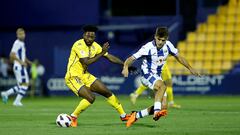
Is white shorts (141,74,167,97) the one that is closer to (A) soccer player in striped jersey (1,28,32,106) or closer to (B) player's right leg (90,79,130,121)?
(B) player's right leg (90,79,130,121)

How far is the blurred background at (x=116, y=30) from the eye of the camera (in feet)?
111

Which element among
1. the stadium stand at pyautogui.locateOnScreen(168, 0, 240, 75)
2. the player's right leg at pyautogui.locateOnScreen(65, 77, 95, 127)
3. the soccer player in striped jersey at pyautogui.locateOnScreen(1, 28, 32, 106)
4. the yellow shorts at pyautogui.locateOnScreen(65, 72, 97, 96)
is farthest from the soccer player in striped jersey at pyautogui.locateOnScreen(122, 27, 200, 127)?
the stadium stand at pyautogui.locateOnScreen(168, 0, 240, 75)

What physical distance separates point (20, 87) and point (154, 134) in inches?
423

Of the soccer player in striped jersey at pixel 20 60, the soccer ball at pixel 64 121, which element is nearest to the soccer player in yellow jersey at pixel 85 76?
the soccer ball at pixel 64 121

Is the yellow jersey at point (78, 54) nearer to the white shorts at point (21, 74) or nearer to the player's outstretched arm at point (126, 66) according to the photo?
the player's outstretched arm at point (126, 66)

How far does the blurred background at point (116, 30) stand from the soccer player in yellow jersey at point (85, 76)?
644 inches

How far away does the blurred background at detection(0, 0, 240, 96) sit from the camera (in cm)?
3397

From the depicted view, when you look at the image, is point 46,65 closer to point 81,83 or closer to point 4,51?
point 4,51

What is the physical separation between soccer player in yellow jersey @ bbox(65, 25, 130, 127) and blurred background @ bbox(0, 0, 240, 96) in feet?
53.7

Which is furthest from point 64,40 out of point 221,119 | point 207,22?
point 221,119

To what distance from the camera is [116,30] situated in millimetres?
36406

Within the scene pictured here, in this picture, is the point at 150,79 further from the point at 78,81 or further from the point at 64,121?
the point at 64,121

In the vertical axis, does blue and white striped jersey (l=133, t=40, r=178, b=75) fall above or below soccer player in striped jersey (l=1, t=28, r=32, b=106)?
above

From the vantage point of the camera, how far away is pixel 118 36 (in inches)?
1453
